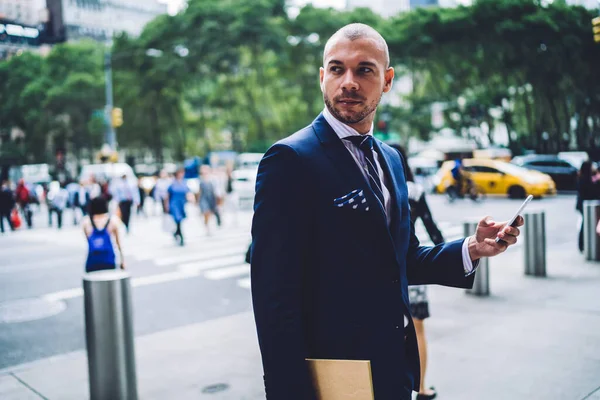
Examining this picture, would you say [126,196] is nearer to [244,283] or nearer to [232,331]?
[244,283]

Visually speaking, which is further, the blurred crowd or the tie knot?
the blurred crowd

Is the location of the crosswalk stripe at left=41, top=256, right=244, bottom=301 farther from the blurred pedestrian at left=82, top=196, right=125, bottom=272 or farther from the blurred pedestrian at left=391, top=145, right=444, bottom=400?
the blurred pedestrian at left=391, top=145, right=444, bottom=400

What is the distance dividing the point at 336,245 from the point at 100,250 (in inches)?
211

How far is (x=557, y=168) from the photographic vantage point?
2519cm

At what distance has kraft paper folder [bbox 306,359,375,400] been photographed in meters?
1.75

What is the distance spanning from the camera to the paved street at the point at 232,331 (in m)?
4.68

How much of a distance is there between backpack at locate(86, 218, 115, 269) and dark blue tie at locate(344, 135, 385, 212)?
5246 millimetres

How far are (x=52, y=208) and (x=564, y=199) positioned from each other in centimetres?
1856

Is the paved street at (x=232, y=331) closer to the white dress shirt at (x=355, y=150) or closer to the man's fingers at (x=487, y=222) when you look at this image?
the man's fingers at (x=487, y=222)

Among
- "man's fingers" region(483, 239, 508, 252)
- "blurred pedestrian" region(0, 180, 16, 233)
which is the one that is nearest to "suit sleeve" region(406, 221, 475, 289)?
"man's fingers" region(483, 239, 508, 252)

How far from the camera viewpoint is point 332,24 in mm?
31047

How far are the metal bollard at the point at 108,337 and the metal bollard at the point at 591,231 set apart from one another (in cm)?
757

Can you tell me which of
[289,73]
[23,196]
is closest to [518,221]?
[23,196]

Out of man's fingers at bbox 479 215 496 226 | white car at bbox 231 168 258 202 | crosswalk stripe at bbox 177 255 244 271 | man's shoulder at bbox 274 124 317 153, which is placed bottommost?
crosswalk stripe at bbox 177 255 244 271
